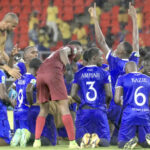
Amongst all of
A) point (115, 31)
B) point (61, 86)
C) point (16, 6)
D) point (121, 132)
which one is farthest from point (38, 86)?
point (16, 6)

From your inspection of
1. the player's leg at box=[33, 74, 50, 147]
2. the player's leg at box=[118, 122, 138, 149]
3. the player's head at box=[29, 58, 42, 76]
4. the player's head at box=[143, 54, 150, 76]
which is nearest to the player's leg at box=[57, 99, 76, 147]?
the player's leg at box=[33, 74, 50, 147]

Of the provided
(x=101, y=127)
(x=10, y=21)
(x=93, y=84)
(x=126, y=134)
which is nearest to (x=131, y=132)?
(x=126, y=134)

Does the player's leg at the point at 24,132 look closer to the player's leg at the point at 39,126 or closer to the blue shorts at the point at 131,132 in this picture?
the player's leg at the point at 39,126

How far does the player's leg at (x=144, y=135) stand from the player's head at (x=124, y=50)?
1.52 meters

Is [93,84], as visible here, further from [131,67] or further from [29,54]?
[29,54]

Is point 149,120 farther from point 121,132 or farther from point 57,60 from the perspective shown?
point 57,60

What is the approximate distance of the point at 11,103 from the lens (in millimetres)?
7367

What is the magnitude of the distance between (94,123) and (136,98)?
746mm

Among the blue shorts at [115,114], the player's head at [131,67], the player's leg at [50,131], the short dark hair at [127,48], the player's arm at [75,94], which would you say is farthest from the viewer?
the short dark hair at [127,48]

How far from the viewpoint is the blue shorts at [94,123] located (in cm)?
705

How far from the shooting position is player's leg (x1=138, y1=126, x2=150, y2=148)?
6664mm

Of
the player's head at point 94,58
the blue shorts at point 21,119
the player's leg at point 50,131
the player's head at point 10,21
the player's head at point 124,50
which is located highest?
the player's head at point 10,21

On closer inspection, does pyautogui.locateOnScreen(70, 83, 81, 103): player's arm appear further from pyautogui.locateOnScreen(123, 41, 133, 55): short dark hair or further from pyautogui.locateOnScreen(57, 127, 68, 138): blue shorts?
pyautogui.locateOnScreen(123, 41, 133, 55): short dark hair

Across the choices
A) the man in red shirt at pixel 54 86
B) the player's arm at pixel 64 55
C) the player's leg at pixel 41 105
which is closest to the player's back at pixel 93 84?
the man in red shirt at pixel 54 86
